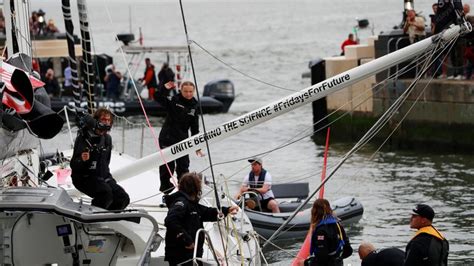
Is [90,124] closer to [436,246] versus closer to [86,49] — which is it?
[436,246]

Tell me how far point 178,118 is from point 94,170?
274 centimetres

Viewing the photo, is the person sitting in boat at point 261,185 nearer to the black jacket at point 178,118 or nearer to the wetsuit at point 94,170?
the black jacket at point 178,118

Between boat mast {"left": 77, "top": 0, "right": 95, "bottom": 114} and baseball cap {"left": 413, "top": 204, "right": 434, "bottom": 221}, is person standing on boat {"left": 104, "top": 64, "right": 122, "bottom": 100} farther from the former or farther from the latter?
baseball cap {"left": 413, "top": 204, "right": 434, "bottom": 221}

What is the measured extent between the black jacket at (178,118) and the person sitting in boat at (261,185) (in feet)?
10.6

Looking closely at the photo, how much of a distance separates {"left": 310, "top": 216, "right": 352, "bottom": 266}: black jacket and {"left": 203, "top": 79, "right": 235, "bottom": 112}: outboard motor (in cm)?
2930

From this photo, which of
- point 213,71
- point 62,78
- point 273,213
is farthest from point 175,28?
point 273,213

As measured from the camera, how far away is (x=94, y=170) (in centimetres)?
1298

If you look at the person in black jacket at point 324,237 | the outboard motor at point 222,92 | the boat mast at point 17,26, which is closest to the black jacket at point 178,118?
the boat mast at point 17,26

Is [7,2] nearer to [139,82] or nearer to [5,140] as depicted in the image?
[5,140]

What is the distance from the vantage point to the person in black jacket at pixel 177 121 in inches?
604

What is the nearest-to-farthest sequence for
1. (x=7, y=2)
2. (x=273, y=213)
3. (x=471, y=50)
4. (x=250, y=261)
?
(x=250, y=261) → (x=7, y=2) → (x=273, y=213) → (x=471, y=50)

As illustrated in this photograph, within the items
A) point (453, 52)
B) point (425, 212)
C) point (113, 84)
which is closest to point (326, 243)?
point (425, 212)

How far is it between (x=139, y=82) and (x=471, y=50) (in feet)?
52.7

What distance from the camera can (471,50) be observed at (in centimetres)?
2778
